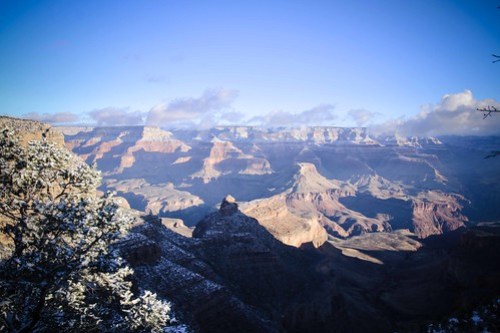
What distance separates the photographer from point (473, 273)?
57531 mm

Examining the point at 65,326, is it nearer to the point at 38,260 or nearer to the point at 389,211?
the point at 38,260

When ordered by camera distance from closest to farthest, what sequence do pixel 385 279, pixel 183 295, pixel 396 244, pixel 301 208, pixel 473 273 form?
pixel 183 295, pixel 473 273, pixel 385 279, pixel 396 244, pixel 301 208

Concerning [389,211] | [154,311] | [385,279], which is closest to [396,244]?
[385,279]

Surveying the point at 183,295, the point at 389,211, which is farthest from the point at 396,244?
the point at 183,295

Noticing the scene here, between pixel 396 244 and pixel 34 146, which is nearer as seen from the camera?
pixel 34 146

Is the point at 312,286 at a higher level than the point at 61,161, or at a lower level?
lower

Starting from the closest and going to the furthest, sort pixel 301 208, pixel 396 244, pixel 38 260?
pixel 38 260
pixel 396 244
pixel 301 208

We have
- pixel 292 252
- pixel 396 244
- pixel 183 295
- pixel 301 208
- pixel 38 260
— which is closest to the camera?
pixel 38 260

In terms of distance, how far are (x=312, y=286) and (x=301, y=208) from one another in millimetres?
115817

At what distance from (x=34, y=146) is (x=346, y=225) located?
15782cm

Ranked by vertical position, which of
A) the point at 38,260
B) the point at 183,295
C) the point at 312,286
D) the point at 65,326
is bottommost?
the point at 312,286

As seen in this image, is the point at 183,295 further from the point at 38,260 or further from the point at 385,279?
the point at 385,279

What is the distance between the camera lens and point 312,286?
5866 cm

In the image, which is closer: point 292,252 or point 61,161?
point 61,161
